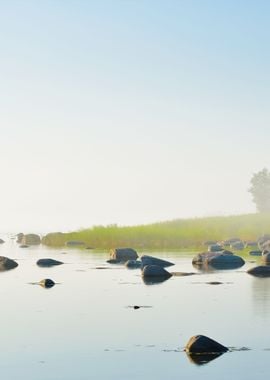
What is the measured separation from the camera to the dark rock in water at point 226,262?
40.8 meters

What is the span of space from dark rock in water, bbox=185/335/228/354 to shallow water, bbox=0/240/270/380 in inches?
8.9

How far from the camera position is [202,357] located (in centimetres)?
1622

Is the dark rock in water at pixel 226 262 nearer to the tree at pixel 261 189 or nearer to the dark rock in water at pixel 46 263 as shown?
the dark rock in water at pixel 46 263

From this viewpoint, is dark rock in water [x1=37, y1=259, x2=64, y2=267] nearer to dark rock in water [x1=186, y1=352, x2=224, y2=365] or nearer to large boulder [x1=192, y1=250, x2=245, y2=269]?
large boulder [x1=192, y1=250, x2=245, y2=269]

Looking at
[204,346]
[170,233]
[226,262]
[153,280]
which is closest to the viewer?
[204,346]

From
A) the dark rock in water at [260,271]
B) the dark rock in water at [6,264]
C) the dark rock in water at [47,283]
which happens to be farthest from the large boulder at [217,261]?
the dark rock in water at [47,283]

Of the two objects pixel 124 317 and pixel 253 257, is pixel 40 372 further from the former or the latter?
pixel 253 257

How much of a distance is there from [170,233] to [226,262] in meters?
28.7

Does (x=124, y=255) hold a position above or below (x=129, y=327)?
above

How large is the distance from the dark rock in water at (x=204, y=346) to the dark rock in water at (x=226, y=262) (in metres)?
23.6

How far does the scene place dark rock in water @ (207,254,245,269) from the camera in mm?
40781

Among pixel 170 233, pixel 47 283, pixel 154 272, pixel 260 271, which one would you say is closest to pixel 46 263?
pixel 154 272

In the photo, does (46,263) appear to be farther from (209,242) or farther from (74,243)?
(74,243)

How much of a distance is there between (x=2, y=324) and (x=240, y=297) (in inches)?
347
